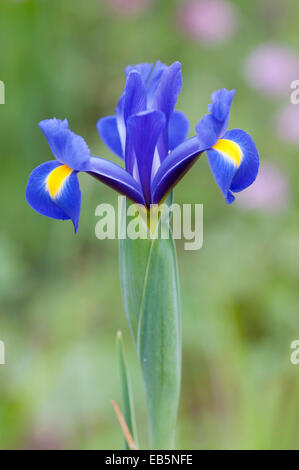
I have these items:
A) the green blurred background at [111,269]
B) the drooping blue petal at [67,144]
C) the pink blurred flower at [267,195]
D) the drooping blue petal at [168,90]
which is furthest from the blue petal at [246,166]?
the pink blurred flower at [267,195]

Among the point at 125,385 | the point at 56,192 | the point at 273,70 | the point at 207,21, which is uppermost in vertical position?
the point at 207,21

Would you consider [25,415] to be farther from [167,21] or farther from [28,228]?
[167,21]

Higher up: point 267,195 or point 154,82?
point 154,82

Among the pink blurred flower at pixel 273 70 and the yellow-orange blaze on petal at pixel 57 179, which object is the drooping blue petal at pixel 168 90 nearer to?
the yellow-orange blaze on petal at pixel 57 179

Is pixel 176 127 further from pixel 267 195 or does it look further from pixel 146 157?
pixel 267 195

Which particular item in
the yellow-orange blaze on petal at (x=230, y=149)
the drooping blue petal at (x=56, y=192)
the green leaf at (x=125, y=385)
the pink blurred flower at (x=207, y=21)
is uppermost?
the pink blurred flower at (x=207, y=21)

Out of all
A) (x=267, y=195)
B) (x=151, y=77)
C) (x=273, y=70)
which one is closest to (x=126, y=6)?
(x=273, y=70)
